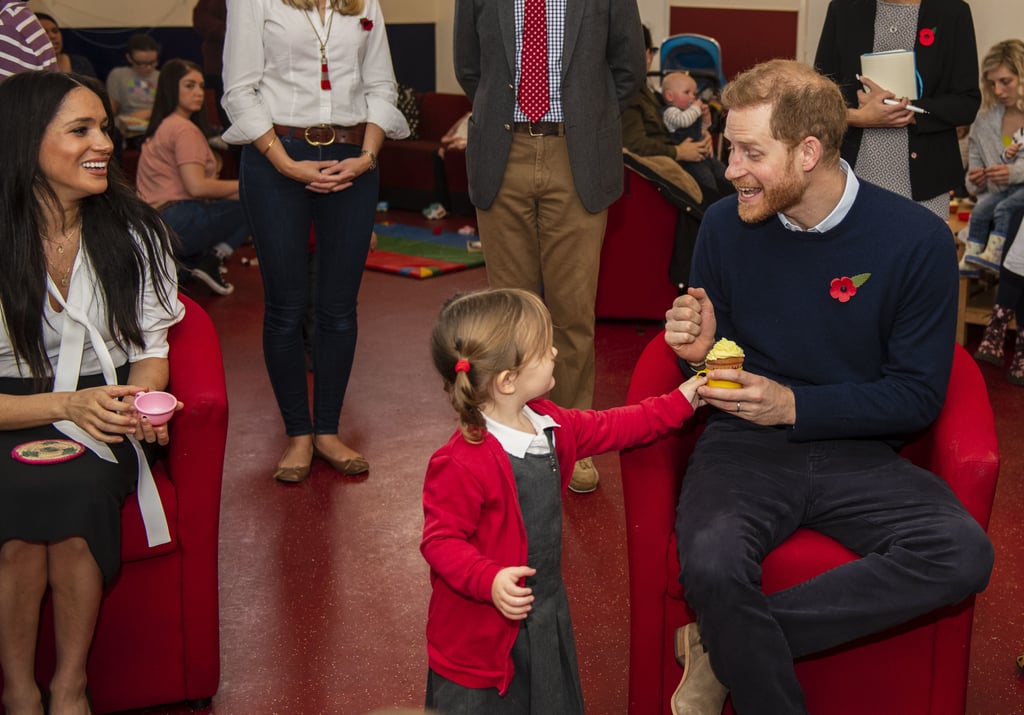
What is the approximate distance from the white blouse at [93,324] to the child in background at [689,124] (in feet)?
12.3

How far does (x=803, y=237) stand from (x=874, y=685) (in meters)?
0.89

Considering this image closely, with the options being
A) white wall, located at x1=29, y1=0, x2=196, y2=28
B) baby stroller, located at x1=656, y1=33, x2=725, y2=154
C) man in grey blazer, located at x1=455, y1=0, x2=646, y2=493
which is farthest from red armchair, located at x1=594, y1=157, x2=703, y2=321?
white wall, located at x1=29, y1=0, x2=196, y2=28

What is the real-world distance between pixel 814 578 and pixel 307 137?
6.47 feet

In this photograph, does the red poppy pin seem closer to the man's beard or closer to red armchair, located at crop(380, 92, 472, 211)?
the man's beard

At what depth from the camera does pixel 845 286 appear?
7.82 feet

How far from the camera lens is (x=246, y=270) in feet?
22.9

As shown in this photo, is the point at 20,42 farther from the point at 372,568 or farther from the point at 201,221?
the point at 201,221

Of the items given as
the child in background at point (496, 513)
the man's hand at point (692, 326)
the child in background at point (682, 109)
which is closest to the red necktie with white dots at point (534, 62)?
the man's hand at point (692, 326)

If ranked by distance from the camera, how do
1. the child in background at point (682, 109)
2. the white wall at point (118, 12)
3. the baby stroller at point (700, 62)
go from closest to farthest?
1. the child in background at point (682, 109)
2. the baby stroller at point (700, 62)
3. the white wall at point (118, 12)

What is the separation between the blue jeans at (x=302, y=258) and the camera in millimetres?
3416

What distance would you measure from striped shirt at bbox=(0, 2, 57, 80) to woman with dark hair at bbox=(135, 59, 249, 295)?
254cm

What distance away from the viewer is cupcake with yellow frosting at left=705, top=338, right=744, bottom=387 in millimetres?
2277

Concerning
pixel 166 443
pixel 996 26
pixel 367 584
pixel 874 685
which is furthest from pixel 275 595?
pixel 996 26

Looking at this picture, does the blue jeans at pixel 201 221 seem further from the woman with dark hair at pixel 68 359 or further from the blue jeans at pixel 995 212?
the blue jeans at pixel 995 212
